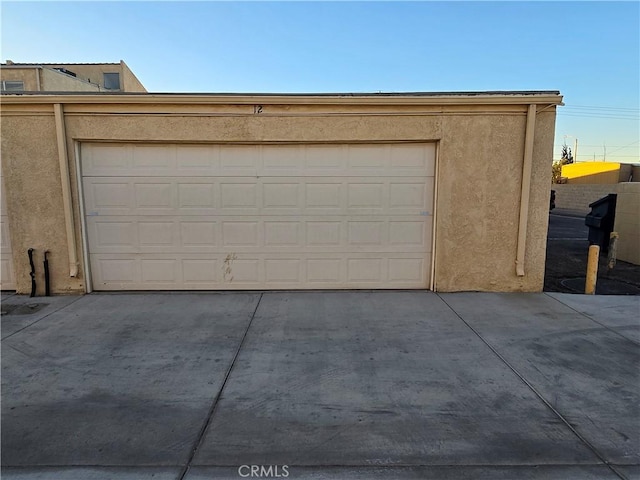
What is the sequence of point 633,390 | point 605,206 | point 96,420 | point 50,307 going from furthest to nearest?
point 605,206, point 50,307, point 633,390, point 96,420

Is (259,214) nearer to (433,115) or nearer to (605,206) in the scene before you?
(433,115)

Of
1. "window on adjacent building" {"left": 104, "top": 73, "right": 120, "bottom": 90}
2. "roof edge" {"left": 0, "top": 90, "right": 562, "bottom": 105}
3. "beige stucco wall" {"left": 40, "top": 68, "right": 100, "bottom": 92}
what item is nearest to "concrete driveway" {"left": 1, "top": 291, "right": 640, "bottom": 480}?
"roof edge" {"left": 0, "top": 90, "right": 562, "bottom": 105}

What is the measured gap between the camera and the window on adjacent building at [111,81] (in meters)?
26.0

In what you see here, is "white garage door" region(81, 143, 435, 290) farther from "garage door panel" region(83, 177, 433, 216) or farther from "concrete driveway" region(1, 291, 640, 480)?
"concrete driveway" region(1, 291, 640, 480)

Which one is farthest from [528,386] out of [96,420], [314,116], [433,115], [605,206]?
[605,206]

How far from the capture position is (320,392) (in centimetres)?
326

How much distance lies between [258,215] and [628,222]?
918 centimetres

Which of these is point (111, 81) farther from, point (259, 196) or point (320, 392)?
point (320, 392)

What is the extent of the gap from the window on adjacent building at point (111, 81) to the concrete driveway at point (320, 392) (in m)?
25.7

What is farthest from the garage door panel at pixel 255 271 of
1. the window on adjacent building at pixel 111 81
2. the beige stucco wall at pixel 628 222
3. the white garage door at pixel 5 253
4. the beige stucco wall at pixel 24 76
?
the window on adjacent building at pixel 111 81

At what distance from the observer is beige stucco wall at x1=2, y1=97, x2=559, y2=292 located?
581 cm

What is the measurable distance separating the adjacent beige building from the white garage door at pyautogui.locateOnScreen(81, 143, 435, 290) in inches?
419

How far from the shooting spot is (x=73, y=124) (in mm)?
5789

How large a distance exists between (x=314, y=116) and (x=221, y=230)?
2381 mm
